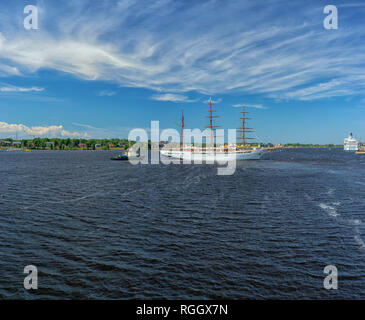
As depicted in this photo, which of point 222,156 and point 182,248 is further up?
point 222,156

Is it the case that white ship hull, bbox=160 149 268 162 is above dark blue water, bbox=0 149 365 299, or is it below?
above

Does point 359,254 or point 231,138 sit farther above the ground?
point 231,138

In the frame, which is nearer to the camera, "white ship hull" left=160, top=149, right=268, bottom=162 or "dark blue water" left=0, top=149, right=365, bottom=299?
"dark blue water" left=0, top=149, right=365, bottom=299

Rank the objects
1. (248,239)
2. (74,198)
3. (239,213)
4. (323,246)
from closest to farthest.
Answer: (323,246)
(248,239)
(239,213)
(74,198)

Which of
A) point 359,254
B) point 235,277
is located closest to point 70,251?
point 235,277

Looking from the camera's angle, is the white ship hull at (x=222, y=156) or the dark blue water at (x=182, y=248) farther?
the white ship hull at (x=222, y=156)

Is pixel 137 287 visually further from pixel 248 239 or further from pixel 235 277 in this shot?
pixel 248 239

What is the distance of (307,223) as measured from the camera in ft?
77.3

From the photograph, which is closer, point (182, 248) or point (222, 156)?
point (182, 248)

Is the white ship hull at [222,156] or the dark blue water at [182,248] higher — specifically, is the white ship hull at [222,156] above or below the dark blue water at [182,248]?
above
